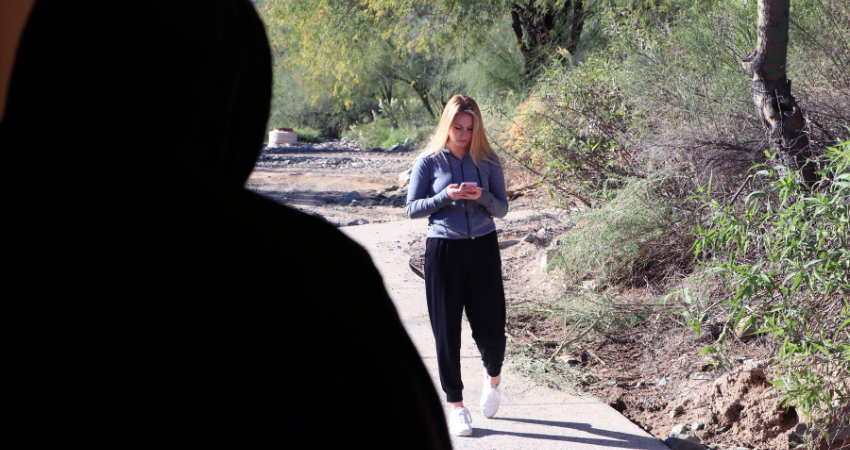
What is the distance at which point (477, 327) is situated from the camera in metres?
4.08

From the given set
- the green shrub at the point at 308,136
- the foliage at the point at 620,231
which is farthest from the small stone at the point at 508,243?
the green shrub at the point at 308,136

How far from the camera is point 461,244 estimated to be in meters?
3.99

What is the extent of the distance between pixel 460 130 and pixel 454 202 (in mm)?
447

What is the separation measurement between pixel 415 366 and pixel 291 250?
Result: 23 centimetres

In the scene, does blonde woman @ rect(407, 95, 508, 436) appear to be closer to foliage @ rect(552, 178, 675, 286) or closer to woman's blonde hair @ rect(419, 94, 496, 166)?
woman's blonde hair @ rect(419, 94, 496, 166)

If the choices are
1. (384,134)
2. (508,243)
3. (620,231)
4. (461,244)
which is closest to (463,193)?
(461,244)

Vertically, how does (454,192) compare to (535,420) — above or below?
above

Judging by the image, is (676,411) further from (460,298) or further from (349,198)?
(349,198)

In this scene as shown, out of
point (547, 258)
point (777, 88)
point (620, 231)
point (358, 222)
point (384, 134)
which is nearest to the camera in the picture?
point (777, 88)

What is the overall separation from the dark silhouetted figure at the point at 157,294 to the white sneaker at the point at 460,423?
309cm

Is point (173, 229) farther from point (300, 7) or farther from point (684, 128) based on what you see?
point (300, 7)

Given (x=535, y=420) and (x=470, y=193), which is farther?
(x=535, y=420)

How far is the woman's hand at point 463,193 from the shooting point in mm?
3879

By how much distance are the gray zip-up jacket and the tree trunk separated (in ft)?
6.80
